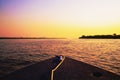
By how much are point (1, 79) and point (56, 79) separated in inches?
110

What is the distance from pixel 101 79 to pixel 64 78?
70.8 inches

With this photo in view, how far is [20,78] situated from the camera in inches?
260

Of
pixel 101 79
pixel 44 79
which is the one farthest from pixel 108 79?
pixel 44 79

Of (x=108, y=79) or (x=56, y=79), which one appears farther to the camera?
(x=108, y=79)

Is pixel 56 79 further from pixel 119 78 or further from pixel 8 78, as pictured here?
pixel 119 78

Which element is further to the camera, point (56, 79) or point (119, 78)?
point (119, 78)

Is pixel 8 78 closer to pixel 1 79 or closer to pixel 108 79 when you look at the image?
pixel 1 79

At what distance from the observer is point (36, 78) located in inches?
255

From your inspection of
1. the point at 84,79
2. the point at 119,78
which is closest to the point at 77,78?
the point at 84,79

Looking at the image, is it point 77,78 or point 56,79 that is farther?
point 77,78

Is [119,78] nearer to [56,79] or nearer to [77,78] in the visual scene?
[77,78]

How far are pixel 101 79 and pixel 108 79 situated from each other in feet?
1.26

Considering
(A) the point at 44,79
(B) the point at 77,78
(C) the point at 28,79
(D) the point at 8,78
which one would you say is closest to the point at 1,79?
(D) the point at 8,78

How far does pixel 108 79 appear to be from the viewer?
21.5ft
